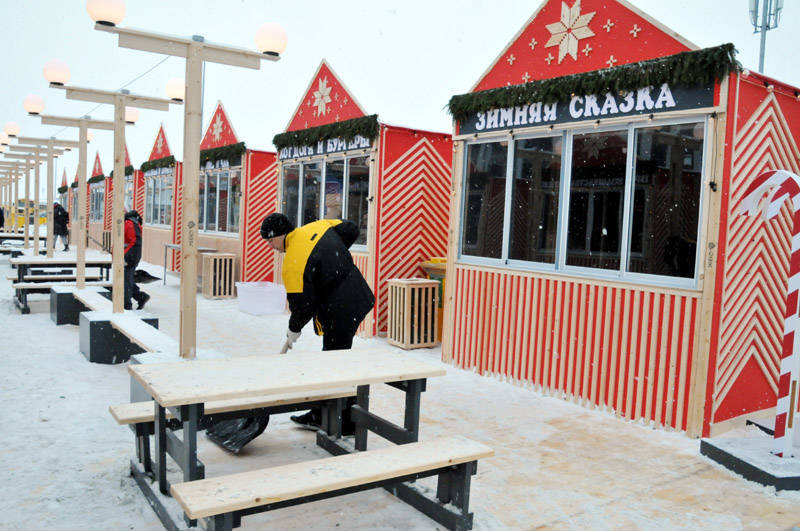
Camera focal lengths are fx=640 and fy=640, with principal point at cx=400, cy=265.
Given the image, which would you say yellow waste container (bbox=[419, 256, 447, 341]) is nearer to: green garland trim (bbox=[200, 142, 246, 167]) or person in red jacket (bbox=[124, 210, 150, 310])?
person in red jacket (bbox=[124, 210, 150, 310])

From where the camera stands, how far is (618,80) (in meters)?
5.11

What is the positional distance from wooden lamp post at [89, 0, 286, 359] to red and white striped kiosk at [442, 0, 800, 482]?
2505mm

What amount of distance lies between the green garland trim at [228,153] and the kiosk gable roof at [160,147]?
172 inches

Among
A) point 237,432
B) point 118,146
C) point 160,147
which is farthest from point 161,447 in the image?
point 160,147

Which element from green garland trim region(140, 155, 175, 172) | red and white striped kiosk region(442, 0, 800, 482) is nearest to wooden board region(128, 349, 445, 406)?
red and white striped kiosk region(442, 0, 800, 482)

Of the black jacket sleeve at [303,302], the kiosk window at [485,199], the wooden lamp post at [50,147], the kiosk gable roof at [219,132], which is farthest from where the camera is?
the kiosk gable roof at [219,132]

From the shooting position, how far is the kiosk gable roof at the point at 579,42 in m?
5.02

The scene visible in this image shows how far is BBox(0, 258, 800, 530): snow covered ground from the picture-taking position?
327cm

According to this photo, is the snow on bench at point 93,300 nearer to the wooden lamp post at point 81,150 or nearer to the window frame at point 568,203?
the wooden lamp post at point 81,150

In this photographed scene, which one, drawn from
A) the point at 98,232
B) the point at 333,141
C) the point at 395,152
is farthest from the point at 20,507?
the point at 98,232

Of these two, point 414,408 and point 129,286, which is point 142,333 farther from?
point 129,286

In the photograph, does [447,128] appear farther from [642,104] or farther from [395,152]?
[642,104]

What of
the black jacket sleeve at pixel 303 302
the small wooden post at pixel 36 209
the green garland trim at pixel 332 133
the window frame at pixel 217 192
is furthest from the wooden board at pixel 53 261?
the black jacket sleeve at pixel 303 302

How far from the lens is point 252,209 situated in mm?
12328
